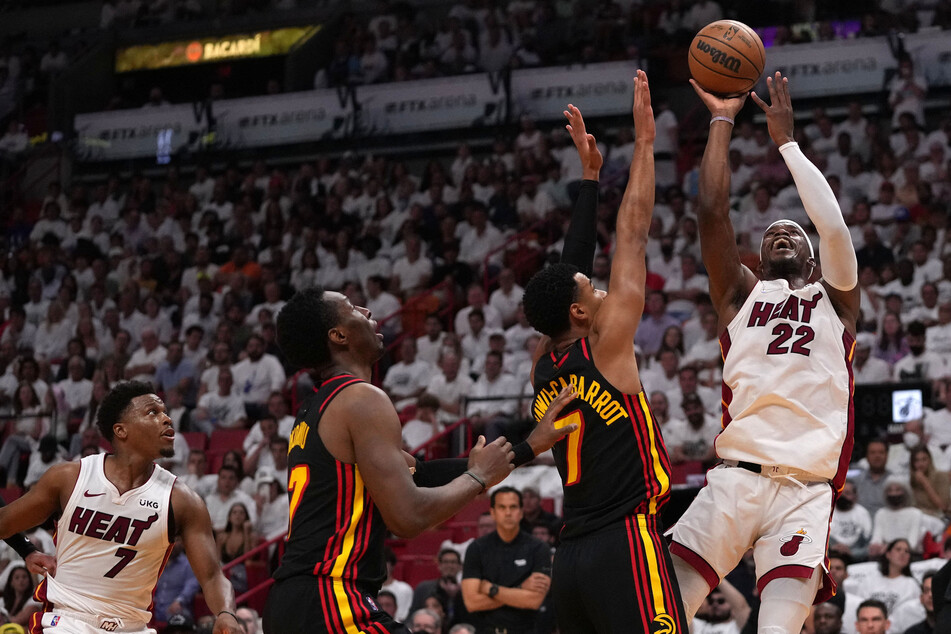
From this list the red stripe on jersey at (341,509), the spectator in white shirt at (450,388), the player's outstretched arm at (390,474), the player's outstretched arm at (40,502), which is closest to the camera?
the player's outstretched arm at (390,474)

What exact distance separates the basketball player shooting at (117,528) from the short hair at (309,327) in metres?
1.68

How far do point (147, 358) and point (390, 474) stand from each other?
12.2 m

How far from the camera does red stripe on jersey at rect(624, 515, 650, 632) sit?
4.70m

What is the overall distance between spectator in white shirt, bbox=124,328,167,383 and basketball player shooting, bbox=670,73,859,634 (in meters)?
11.4

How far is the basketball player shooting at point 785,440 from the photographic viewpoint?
5195 mm

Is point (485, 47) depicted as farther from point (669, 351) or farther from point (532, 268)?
point (669, 351)

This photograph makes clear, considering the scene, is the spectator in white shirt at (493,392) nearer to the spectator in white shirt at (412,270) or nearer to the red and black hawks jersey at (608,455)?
the spectator in white shirt at (412,270)

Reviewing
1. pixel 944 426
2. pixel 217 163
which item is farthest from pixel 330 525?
pixel 217 163

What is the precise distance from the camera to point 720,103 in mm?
5961

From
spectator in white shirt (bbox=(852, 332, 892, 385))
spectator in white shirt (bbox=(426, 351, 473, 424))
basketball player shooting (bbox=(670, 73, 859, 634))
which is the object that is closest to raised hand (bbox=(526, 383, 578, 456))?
basketball player shooting (bbox=(670, 73, 859, 634))

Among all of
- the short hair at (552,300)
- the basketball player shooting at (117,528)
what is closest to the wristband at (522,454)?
the short hair at (552,300)

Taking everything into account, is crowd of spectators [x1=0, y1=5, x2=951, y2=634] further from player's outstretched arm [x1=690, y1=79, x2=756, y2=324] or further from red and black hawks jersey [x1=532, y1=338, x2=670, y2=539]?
red and black hawks jersey [x1=532, y1=338, x2=670, y2=539]

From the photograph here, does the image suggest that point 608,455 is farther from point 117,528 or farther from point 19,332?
point 19,332

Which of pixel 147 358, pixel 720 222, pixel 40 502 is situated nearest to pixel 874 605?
Answer: pixel 720 222
